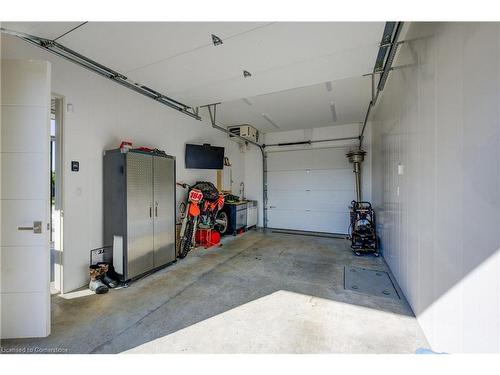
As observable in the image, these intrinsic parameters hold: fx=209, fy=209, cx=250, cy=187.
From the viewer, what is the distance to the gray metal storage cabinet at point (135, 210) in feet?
9.71

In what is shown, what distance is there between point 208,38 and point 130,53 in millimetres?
1040

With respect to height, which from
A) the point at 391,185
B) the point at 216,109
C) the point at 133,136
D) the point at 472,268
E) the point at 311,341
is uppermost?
the point at 216,109

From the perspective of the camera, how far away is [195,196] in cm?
447

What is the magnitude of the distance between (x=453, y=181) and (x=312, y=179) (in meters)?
5.02

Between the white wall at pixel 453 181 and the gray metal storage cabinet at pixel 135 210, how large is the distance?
3.47 m

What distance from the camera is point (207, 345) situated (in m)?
1.82

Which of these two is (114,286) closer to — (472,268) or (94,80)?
(94,80)

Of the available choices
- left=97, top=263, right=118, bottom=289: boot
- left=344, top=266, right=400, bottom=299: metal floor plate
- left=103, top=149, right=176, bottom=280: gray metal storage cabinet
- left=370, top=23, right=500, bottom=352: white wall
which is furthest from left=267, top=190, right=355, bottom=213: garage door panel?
left=97, top=263, right=118, bottom=289: boot

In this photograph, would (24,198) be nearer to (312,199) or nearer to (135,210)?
(135,210)

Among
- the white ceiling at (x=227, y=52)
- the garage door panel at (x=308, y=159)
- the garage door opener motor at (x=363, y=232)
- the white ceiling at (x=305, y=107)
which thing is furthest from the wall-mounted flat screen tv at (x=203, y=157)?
the garage door opener motor at (x=363, y=232)

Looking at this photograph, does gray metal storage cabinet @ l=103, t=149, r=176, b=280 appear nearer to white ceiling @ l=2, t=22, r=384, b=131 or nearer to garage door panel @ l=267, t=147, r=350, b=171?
white ceiling @ l=2, t=22, r=384, b=131

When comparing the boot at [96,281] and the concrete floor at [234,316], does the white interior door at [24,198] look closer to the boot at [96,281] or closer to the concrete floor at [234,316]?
the concrete floor at [234,316]

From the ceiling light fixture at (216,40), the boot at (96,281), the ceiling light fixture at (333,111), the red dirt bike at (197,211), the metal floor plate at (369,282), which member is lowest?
the metal floor plate at (369,282)
